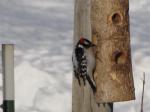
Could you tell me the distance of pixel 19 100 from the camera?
305 inches

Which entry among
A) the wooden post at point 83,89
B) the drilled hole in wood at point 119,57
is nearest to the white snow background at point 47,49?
the drilled hole in wood at point 119,57

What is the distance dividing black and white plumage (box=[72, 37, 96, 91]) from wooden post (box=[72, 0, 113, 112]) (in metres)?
Answer: 0.05

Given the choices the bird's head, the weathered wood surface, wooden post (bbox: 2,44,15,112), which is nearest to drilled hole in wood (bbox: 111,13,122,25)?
the weathered wood surface

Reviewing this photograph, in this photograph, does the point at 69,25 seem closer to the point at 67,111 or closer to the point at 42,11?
the point at 42,11

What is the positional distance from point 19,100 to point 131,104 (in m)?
1.26

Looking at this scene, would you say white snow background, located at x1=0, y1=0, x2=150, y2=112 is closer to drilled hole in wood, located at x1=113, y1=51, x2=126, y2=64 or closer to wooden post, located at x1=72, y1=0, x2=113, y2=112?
drilled hole in wood, located at x1=113, y1=51, x2=126, y2=64

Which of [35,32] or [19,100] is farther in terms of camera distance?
[35,32]

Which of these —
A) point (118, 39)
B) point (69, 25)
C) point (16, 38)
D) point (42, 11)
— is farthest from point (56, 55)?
point (118, 39)

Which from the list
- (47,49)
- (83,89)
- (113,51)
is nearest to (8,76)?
(83,89)

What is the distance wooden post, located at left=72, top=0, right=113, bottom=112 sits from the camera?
15.8 ft

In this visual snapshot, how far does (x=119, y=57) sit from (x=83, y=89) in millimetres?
470

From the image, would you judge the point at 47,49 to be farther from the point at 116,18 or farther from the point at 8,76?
the point at 8,76

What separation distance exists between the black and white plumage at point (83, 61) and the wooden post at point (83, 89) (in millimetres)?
55

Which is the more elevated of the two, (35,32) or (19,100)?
(35,32)
